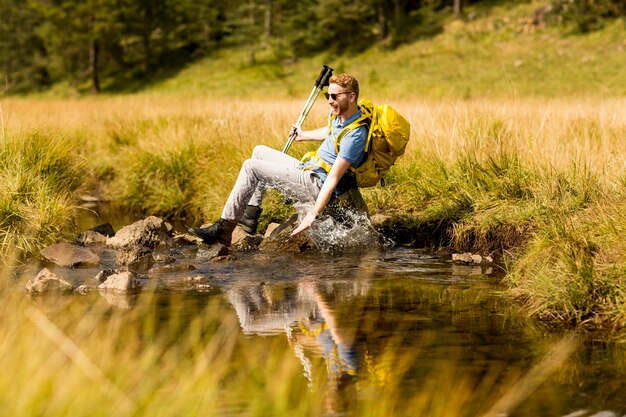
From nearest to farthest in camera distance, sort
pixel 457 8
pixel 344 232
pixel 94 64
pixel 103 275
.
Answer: pixel 103 275 → pixel 344 232 → pixel 457 8 → pixel 94 64

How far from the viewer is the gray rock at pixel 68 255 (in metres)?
6.82

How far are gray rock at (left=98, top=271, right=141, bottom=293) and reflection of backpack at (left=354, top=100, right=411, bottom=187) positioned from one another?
6.64 ft

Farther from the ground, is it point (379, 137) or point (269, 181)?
point (379, 137)

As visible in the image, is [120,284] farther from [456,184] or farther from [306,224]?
[456,184]

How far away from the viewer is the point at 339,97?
6578mm

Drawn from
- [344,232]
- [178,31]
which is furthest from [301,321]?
[178,31]

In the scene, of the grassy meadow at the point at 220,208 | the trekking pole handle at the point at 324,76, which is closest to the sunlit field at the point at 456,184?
the grassy meadow at the point at 220,208

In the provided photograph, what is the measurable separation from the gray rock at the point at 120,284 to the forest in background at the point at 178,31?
3677 centimetres

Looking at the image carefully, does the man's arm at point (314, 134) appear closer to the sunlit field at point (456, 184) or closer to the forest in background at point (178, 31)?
the sunlit field at point (456, 184)

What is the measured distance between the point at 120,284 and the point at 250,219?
6.39 feet

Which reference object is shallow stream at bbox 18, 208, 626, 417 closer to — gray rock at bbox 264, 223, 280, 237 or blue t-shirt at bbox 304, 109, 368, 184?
gray rock at bbox 264, 223, 280, 237

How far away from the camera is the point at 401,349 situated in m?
4.46

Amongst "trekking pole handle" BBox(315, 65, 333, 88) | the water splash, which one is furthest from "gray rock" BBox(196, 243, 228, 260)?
"trekking pole handle" BBox(315, 65, 333, 88)

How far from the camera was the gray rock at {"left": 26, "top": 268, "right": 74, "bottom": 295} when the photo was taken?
5738 mm
